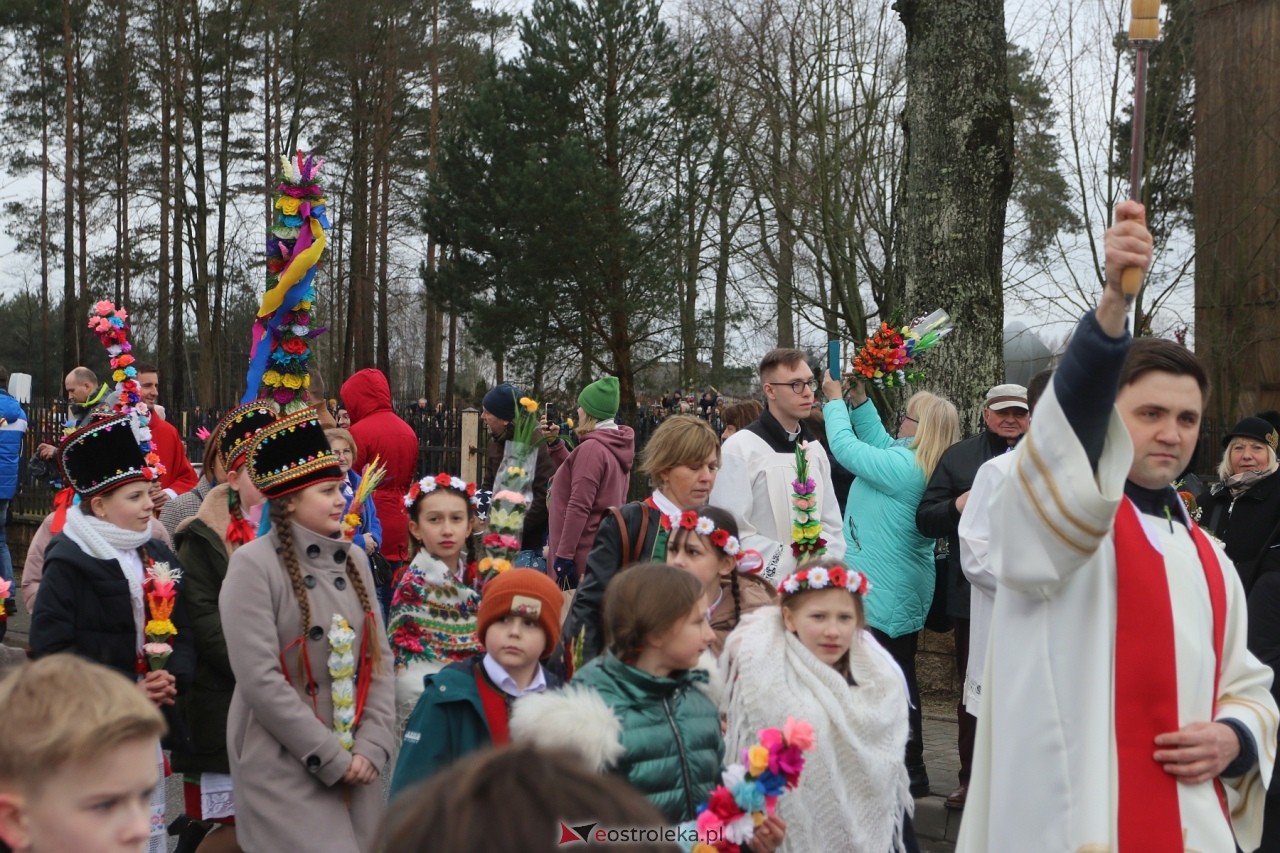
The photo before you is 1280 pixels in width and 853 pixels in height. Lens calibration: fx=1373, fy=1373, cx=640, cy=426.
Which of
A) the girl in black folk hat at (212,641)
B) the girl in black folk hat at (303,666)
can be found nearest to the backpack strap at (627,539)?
the girl in black folk hat at (303,666)

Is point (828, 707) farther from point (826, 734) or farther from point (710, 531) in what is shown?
point (710, 531)

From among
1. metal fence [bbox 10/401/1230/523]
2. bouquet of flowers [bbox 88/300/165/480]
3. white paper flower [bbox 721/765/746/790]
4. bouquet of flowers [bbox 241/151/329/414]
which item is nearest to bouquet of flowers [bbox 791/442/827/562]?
white paper flower [bbox 721/765/746/790]

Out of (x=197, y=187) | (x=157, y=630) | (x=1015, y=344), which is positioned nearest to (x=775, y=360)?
(x=157, y=630)

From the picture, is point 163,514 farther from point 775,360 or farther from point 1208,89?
point 1208,89

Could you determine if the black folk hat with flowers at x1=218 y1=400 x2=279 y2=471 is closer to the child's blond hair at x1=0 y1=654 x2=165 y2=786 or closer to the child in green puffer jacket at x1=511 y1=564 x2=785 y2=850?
the child in green puffer jacket at x1=511 y1=564 x2=785 y2=850

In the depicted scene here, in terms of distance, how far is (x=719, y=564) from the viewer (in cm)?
507

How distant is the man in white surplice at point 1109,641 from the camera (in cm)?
262

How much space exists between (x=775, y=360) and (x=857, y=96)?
15287 mm

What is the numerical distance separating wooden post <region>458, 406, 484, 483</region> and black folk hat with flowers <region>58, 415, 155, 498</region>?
9921mm

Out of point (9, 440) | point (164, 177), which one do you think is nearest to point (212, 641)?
point (9, 440)

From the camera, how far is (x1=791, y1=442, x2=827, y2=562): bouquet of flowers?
17.9 feet

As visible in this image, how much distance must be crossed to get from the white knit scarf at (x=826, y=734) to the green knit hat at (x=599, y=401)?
3844 mm

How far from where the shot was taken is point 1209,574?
291 centimetres

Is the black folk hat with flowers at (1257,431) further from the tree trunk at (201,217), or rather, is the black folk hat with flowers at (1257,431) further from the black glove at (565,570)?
the tree trunk at (201,217)
